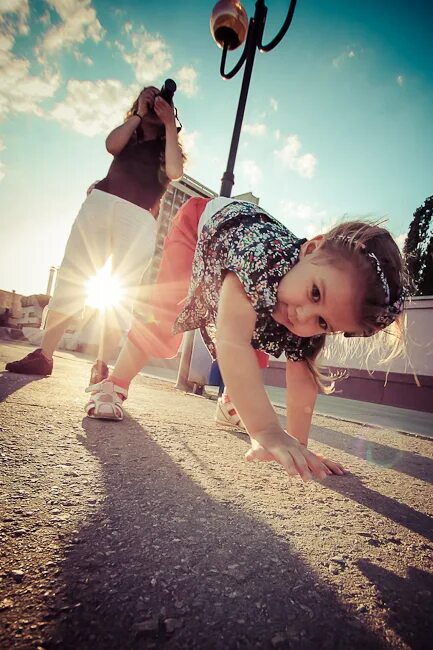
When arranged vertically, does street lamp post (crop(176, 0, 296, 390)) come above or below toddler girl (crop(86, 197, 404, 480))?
above

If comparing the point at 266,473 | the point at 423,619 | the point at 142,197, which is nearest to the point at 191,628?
the point at 423,619

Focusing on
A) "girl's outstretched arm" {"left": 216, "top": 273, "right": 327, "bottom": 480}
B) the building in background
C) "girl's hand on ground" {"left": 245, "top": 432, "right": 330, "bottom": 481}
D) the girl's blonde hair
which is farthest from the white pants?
the building in background

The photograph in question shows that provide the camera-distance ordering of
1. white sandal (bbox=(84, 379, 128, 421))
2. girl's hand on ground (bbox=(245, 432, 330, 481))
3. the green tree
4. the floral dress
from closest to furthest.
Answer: girl's hand on ground (bbox=(245, 432, 330, 481))
the floral dress
white sandal (bbox=(84, 379, 128, 421))
the green tree

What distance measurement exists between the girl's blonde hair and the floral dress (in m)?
0.15

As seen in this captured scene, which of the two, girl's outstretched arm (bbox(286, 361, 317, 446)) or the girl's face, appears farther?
girl's outstretched arm (bbox(286, 361, 317, 446))

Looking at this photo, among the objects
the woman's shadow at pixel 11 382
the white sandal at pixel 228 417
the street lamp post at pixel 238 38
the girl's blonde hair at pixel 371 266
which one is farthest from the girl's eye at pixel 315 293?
the street lamp post at pixel 238 38

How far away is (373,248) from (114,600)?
1.16 m

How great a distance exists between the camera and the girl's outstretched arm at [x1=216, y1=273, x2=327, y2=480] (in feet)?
2.65

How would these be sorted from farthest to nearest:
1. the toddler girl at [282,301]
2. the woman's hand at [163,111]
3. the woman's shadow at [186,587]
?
the woman's hand at [163,111] < the toddler girl at [282,301] < the woman's shadow at [186,587]

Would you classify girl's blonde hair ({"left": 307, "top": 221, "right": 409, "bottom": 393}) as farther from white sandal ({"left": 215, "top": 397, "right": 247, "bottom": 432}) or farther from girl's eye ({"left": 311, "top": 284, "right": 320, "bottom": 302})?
white sandal ({"left": 215, "top": 397, "right": 247, "bottom": 432})

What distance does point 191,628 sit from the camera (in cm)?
41

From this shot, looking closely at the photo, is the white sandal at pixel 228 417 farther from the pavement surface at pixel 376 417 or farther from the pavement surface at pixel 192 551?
the pavement surface at pixel 376 417

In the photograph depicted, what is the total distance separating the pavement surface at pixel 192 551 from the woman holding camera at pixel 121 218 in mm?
1043

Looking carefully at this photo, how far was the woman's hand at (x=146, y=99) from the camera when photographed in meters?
2.06
